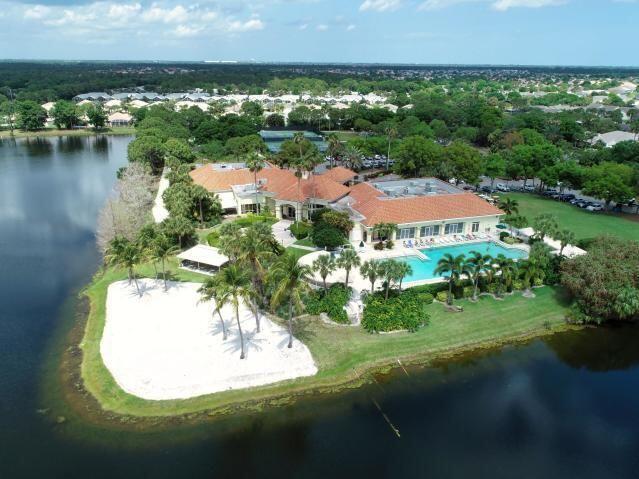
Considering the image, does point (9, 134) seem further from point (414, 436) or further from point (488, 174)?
point (414, 436)

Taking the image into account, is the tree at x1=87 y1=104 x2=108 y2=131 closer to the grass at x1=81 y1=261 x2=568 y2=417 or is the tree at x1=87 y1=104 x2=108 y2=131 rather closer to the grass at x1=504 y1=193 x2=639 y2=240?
the grass at x1=81 y1=261 x2=568 y2=417

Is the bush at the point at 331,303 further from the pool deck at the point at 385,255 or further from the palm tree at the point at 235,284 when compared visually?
the palm tree at the point at 235,284

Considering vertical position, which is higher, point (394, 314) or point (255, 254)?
point (255, 254)

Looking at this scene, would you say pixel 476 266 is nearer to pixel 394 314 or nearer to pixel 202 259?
pixel 394 314

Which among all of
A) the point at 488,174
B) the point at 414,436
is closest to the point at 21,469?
the point at 414,436

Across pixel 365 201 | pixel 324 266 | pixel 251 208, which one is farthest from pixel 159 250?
pixel 365 201

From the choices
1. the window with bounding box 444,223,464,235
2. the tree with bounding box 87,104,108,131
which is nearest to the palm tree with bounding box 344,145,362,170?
the window with bounding box 444,223,464,235
